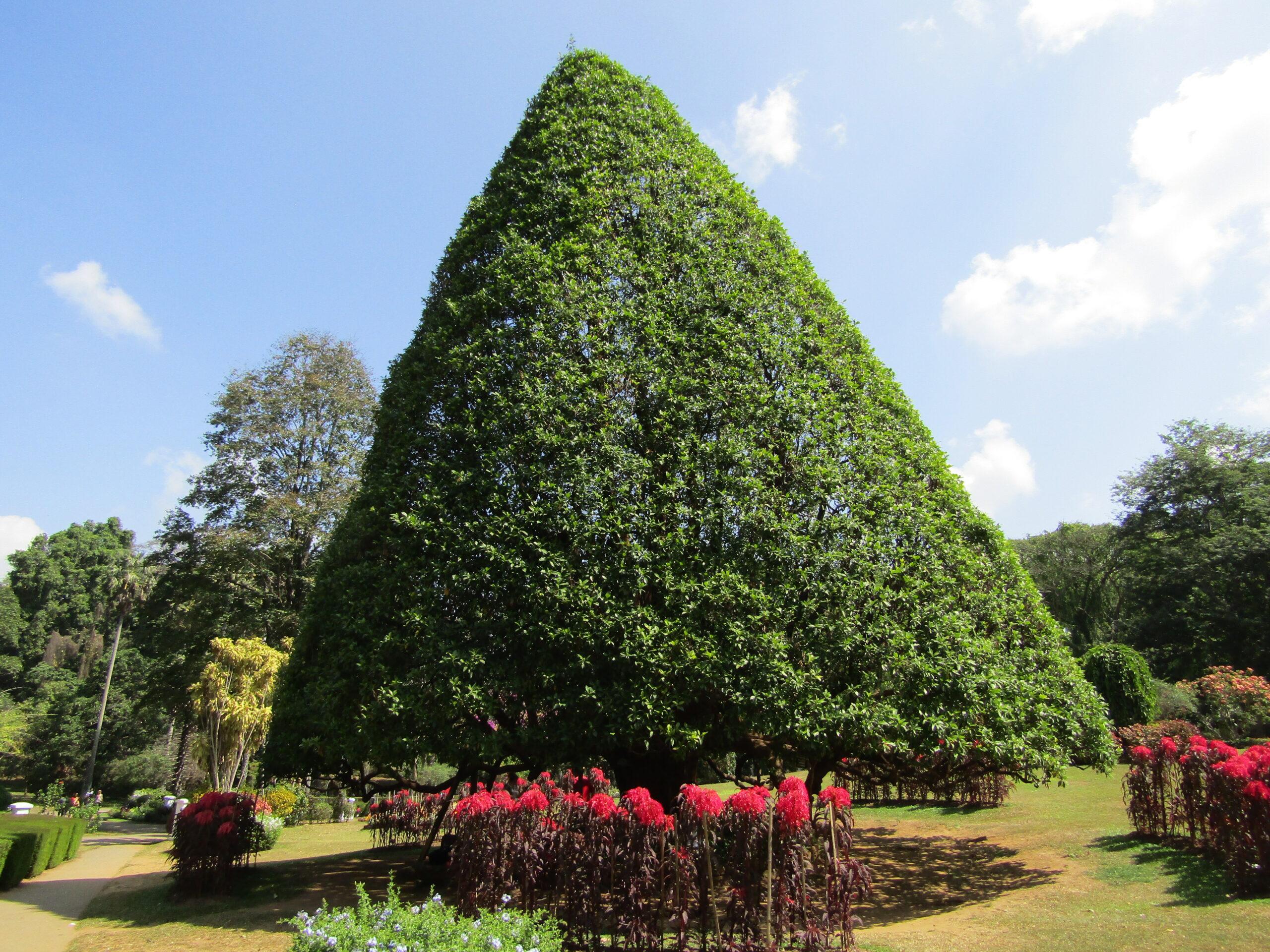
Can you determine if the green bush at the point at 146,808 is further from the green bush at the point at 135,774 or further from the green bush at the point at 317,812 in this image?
the green bush at the point at 317,812

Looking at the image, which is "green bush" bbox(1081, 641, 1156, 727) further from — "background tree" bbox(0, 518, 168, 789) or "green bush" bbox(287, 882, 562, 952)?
"background tree" bbox(0, 518, 168, 789)

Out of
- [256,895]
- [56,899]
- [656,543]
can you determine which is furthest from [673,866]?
[56,899]

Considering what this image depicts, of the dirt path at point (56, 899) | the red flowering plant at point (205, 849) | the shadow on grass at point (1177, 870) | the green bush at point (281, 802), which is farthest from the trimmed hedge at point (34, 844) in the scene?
the shadow on grass at point (1177, 870)

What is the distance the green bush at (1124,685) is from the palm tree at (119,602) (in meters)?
38.9

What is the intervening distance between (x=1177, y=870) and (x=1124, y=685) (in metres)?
13.4

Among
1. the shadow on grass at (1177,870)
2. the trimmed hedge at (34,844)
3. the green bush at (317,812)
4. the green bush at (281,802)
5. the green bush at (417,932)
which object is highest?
the green bush at (417,932)

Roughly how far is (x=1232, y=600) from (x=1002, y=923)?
34550mm

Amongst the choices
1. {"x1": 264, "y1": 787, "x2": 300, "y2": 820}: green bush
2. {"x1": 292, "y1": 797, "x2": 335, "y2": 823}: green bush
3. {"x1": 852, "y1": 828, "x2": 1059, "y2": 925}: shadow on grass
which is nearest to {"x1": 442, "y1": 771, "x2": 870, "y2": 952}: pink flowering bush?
{"x1": 852, "y1": 828, "x2": 1059, "y2": 925}: shadow on grass

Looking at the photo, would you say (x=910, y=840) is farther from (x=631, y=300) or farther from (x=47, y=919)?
(x=47, y=919)

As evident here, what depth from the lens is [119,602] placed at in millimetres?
36469

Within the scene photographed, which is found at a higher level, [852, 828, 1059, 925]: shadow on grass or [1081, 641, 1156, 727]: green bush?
[1081, 641, 1156, 727]: green bush

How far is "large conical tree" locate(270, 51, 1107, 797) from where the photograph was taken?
281 inches

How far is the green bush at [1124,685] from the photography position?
1906 cm

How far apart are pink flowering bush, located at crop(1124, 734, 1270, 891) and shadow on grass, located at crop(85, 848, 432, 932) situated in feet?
29.0
